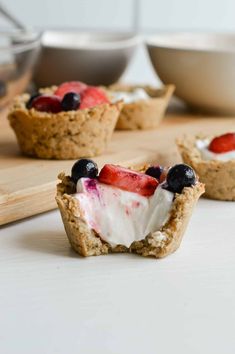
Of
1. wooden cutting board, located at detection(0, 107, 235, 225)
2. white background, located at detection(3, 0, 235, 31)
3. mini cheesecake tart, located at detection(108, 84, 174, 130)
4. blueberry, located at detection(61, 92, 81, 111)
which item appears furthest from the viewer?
white background, located at detection(3, 0, 235, 31)

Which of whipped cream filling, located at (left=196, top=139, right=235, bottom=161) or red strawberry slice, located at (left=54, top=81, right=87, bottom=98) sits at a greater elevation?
red strawberry slice, located at (left=54, top=81, right=87, bottom=98)

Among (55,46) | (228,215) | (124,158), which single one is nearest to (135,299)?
(228,215)

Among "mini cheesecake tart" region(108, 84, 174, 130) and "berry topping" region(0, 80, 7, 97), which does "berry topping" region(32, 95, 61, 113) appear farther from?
"berry topping" region(0, 80, 7, 97)

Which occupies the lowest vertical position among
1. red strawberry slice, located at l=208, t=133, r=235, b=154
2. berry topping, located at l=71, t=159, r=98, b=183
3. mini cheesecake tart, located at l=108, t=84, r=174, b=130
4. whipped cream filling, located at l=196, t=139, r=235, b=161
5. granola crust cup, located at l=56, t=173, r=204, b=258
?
mini cheesecake tart, located at l=108, t=84, r=174, b=130

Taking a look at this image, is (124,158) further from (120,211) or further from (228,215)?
(120,211)

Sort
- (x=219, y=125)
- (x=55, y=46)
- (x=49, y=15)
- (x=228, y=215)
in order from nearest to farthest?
(x=228, y=215)
(x=219, y=125)
(x=55, y=46)
(x=49, y=15)

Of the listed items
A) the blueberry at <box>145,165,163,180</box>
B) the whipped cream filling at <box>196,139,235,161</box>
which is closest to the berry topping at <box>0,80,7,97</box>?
the whipped cream filling at <box>196,139,235,161</box>

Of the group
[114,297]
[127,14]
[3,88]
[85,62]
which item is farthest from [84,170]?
[127,14]
